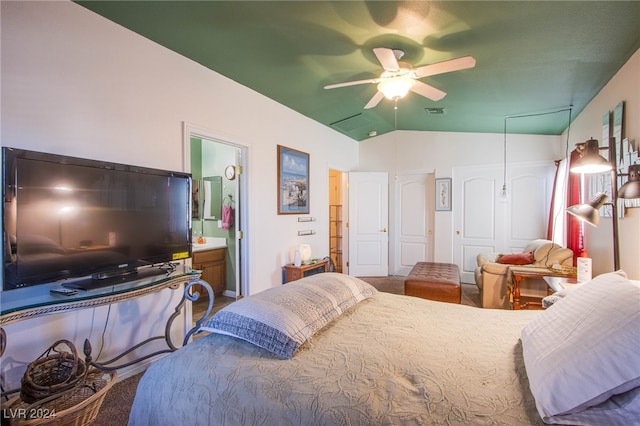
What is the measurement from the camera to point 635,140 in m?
2.05

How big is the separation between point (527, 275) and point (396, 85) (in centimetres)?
232

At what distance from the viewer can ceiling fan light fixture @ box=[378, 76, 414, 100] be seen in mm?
2461

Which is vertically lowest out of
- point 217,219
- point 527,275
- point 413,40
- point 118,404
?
point 118,404

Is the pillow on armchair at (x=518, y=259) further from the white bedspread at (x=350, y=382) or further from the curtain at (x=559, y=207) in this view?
the white bedspread at (x=350, y=382)

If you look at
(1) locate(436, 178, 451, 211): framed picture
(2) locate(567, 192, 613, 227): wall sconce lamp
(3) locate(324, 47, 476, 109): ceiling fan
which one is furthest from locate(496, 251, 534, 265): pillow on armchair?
(3) locate(324, 47, 476, 109): ceiling fan

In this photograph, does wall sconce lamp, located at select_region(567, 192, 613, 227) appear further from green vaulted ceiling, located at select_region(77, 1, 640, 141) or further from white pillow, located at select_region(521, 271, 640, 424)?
white pillow, located at select_region(521, 271, 640, 424)

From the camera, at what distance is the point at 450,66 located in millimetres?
2137

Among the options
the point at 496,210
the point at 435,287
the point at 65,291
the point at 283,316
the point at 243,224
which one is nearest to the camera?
the point at 283,316

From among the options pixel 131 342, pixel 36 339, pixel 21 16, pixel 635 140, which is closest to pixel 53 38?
pixel 21 16

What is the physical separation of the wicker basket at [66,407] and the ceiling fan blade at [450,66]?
2.89 metres

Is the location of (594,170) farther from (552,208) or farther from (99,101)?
(99,101)

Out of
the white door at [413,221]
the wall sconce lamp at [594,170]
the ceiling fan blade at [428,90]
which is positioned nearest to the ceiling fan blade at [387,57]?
the ceiling fan blade at [428,90]

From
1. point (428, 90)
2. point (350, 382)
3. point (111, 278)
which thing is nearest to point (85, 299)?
point (111, 278)

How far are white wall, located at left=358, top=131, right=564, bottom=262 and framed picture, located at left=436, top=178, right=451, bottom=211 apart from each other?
10 cm
